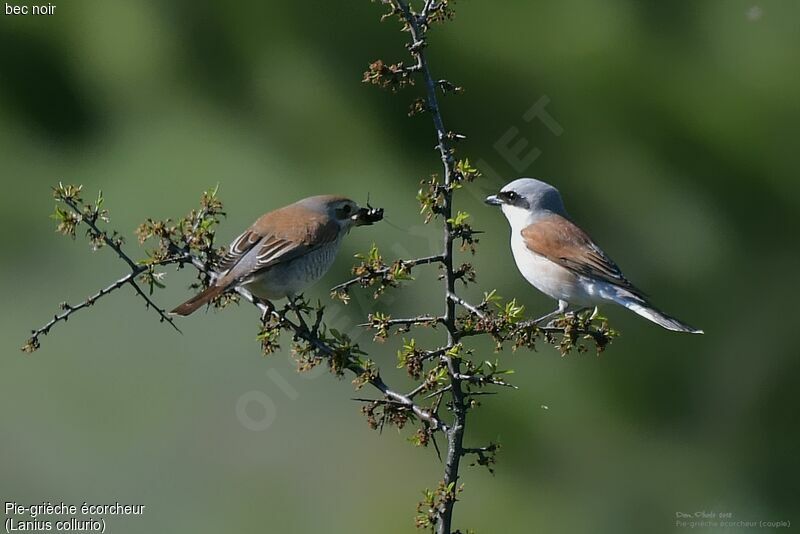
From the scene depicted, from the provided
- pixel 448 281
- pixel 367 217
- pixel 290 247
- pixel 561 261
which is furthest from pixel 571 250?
pixel 448 281

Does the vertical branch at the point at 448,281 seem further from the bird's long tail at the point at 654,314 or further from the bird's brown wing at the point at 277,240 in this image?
the bird's long tail at the point at 654,314

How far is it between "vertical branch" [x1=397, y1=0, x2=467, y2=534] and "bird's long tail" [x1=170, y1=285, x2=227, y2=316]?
719mm

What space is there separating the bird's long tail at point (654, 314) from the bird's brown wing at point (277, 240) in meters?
0.91

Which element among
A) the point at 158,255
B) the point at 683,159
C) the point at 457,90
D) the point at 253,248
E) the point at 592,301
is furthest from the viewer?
the point at 683,159

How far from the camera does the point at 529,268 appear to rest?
2.97 m

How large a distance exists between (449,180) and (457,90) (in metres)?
0.17

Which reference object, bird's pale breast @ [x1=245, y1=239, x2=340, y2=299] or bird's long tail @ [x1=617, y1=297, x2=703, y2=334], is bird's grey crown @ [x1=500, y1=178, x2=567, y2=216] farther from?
bird's pale breast @ [x1=245, y1=239, x2=340, y2=299]

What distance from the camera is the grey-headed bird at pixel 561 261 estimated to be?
288 centimetres

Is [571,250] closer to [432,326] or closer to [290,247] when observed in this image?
[290,247]

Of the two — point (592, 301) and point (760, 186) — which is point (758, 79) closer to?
point (760, 186)

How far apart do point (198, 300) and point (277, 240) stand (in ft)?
1.60

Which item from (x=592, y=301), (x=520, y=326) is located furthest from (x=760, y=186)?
(x=520, y=326)

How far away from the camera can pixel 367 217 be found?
2.53m

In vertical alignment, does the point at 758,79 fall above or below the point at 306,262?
above
